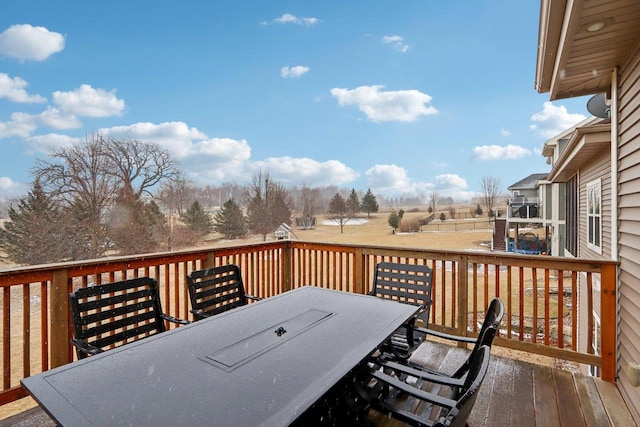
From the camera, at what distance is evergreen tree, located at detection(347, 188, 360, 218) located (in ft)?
108

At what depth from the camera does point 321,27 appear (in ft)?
61.9

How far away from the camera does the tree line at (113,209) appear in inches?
605

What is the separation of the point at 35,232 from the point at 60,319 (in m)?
16.3

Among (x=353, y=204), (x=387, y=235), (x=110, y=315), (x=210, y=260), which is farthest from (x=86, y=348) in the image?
(x=353, y=204)

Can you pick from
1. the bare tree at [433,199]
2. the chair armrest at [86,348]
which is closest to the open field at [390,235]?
the bare tree at [433,199]

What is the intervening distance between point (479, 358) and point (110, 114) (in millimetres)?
27333

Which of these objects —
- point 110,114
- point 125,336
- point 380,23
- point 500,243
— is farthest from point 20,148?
point 500,243

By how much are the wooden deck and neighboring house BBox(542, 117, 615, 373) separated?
0.51 m

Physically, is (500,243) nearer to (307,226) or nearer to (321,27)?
(307,226)

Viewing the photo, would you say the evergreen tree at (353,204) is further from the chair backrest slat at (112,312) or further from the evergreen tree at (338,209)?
the chair backrest slat at (112,312)

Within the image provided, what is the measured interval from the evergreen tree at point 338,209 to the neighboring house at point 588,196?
2165cm

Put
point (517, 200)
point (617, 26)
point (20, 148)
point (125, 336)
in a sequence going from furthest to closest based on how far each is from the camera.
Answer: point (517, 200), point (20, 148), point (617, 26), point (125, 336)

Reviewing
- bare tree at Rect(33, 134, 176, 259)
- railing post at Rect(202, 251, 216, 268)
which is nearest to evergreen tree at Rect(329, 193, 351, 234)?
bare tree at Rect(33, 134, 176, 259)

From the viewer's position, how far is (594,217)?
20.9ft
